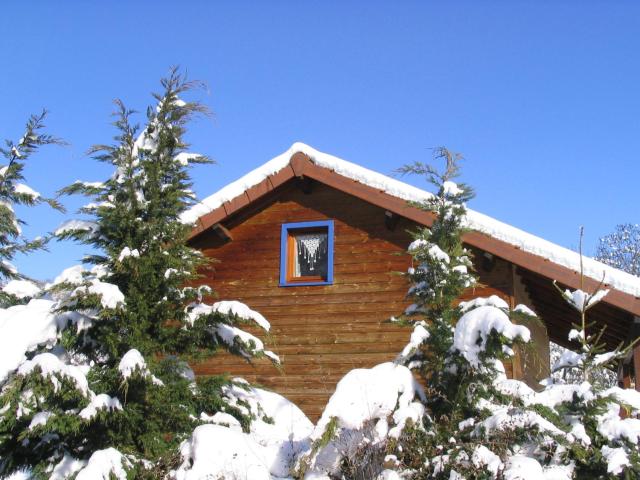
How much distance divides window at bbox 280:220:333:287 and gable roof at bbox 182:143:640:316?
85cm

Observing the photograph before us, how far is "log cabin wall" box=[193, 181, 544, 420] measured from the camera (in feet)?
32.7

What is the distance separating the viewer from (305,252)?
1112cm

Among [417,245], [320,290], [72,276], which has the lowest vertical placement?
[72,276]

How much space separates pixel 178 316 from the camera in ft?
24.5

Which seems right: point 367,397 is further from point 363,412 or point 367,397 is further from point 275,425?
point 275,425

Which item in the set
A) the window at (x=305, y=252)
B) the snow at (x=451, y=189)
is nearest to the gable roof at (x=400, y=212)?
the snow at (x=451, y=189)

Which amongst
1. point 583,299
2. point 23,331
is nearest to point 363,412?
point 583,299

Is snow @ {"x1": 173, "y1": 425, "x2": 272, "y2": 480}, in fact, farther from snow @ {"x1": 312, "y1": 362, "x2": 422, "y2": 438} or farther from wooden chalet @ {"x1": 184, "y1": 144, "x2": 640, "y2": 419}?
wooden chalet @ {"x1": 184, "y1": 144, "x2": 640, "y2": 419}

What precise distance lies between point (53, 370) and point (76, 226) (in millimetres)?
2201

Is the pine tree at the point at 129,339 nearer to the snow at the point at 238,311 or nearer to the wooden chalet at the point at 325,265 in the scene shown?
the snow at the point at 238,311

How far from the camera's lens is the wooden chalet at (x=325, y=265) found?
9703mm

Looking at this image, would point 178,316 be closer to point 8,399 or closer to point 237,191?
point 8,399

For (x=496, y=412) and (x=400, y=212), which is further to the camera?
(x=400, y=212)

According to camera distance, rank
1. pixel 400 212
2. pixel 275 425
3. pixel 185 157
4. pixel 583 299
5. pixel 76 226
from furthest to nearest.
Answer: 1. pixel 400 212
2. pixel 275 425
3. pixel 185 157
4. pixel 76 226
5. pixel 583 299
